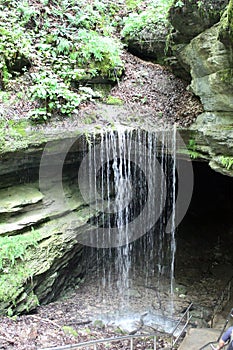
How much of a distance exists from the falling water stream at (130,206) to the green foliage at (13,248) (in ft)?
7.21

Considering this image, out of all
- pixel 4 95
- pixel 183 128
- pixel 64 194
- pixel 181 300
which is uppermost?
pixel 4 95

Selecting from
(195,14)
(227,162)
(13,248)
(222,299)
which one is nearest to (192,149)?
(227,162)

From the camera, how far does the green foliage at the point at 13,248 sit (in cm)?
605

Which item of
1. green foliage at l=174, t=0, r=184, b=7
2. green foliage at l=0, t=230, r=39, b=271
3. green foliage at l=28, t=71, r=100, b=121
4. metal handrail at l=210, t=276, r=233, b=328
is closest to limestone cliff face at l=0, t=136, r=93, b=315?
green foliage at l=0, t=230, r=39, b=271

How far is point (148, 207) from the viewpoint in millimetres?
10016

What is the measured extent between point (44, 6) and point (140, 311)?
26.8 ft

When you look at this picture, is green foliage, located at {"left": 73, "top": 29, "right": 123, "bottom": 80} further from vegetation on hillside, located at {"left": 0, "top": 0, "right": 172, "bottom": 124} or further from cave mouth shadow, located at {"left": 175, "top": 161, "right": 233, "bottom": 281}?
cave mouth shadow, located at {"left": 175, "top": 161, "right": 233, "bottom": 281}

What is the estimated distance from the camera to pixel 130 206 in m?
9.19

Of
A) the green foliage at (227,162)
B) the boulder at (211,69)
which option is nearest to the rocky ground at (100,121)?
the boulder at (211,69)

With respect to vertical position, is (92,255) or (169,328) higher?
(92,255)

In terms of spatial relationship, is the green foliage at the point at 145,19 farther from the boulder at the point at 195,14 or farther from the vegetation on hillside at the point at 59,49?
the boulder at the point at 195,14

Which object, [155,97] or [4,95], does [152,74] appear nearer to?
[155,97]

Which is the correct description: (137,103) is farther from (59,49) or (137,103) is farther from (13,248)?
(13,248)

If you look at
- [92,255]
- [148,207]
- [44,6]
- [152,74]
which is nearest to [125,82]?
[152,74]
